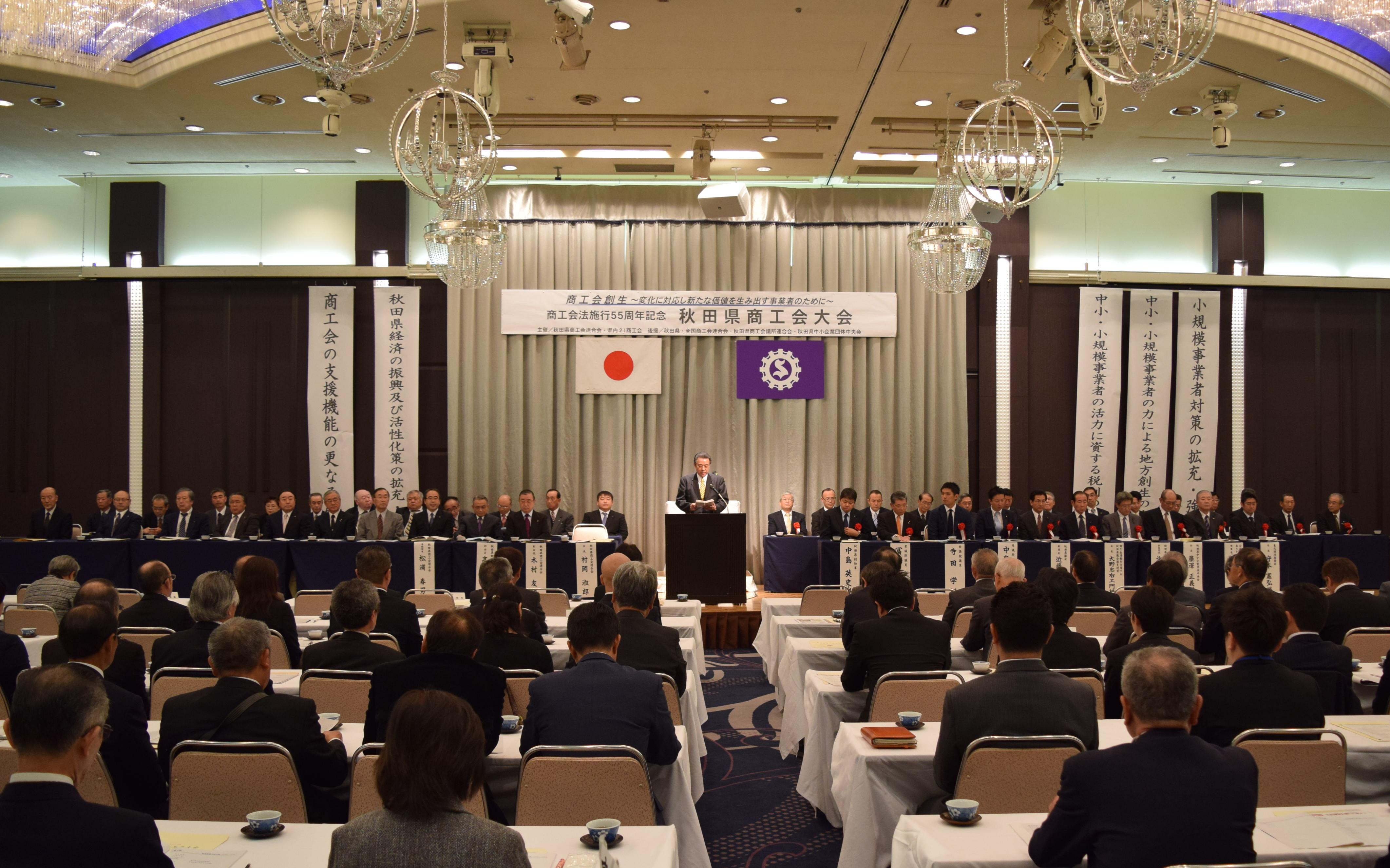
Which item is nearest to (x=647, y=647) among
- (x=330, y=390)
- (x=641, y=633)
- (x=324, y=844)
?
(x=641, y=633)

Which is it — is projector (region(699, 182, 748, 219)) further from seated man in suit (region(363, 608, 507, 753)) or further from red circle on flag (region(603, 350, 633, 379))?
seated man in suit (region(363, 608, 507, 753))

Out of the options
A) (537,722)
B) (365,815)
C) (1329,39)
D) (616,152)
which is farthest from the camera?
(616,152)

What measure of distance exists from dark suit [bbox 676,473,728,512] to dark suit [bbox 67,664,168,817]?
7.54 m

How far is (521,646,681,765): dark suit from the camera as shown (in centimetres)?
308

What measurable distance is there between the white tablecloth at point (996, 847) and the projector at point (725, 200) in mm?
8704

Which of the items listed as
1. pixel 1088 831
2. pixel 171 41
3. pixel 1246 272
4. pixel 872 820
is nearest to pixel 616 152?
pixel 171 41

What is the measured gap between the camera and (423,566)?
29.2 feet

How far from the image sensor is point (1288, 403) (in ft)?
39.6

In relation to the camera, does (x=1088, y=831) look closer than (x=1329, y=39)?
Yes

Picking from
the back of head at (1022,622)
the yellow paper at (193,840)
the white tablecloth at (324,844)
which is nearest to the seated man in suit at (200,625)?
the white tablecloth at (324,844)

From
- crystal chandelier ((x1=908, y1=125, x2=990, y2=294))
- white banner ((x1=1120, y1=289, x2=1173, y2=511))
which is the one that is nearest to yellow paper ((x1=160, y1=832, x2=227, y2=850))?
crystal chandelier ((x1=908, y1=125, x2=990, y2=294))

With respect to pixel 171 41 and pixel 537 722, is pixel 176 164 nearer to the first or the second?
pixel 171 41

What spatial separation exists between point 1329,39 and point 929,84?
116 inches

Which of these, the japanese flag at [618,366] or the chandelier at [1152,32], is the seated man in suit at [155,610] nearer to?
the chandelier at [1152,32]
